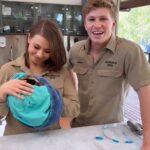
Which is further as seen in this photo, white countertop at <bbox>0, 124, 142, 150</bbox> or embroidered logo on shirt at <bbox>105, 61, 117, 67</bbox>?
embroidered logo on shirt at <bbox>105, 61, 117, 67</bbox>

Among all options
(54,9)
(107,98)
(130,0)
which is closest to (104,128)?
(107,98)

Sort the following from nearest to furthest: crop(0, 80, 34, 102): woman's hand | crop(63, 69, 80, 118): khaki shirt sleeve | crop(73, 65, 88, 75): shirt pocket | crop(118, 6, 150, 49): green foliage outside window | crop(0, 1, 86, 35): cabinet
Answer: crop(0, 80, 34, 102): woman's hand → crop(63, 69, 80, 118): khaki shirt sleeve → crop(73, 65, 88, 75): shirt pocket → crop(118, 6, 150, 49): green foliage outside window → crop(0, 1, 86, 35): cabinet

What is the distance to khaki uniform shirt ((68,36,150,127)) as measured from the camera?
1233 mm

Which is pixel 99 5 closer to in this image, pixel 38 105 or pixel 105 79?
pixel 105 79

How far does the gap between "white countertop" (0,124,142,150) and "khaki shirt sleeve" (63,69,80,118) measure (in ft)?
0.33

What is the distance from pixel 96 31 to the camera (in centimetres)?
123

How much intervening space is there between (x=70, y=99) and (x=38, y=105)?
20cm

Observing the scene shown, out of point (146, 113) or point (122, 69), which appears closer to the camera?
point (146, 113)

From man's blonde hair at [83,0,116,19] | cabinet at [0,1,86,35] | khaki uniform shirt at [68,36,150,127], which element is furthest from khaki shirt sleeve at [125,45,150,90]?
cabinet at [0,1,86,35]

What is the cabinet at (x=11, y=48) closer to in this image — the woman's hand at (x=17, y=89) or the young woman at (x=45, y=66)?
the young woman at (x=45, y=66)

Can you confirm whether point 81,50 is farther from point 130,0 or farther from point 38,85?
point 130,0

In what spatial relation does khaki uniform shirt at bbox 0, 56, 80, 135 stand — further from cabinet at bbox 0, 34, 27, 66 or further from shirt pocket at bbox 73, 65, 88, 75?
cabinet at bbox 0, 34, 27, 66

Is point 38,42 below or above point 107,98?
above

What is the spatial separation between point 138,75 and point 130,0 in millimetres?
1086
